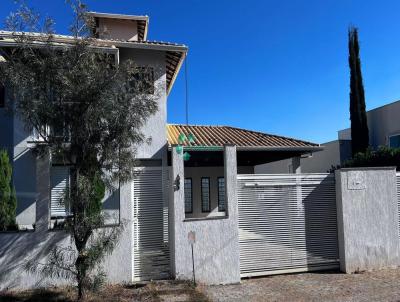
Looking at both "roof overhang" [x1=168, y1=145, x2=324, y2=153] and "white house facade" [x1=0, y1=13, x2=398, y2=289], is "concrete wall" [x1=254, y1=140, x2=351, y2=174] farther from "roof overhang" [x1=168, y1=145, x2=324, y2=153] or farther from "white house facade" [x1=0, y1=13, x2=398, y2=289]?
"white house facade" [x1=0, y1=13, x2=398, y2=289]

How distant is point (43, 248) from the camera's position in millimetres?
7805

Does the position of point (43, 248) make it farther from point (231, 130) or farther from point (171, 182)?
point (231, 130)

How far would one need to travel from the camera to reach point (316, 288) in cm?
815

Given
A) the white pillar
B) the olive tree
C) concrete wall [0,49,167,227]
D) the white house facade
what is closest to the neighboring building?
concrete wall [0,49,167,227]

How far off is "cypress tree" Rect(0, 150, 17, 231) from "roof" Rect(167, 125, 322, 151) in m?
5.65

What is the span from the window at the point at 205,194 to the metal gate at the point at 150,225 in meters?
9.38

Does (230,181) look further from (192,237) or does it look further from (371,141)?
(371,141)

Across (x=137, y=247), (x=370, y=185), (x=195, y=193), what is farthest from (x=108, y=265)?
(x=195, y=193)

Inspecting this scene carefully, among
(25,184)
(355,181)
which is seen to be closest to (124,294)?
(25,184)

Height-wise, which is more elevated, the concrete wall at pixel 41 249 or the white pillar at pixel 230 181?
the white pillar at pixel 230 181

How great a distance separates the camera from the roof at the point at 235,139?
46.3 feet

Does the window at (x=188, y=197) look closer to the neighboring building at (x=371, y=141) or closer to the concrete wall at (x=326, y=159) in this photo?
the neighboring building at (x=371, y=141)

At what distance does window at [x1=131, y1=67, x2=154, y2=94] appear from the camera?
7.16 m

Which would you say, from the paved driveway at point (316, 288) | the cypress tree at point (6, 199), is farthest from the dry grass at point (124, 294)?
the cypress tree at point (6, 199)
